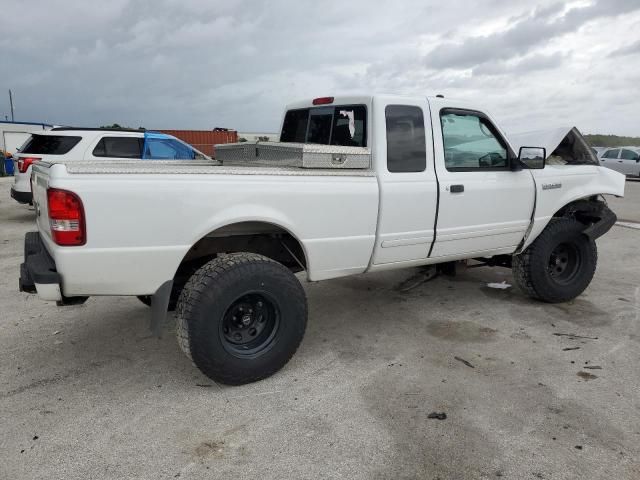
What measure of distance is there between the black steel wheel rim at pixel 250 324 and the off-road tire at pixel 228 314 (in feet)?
0.05

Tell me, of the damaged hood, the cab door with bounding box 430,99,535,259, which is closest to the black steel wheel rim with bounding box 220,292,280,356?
the cab door with bounding box 430,99,535,259

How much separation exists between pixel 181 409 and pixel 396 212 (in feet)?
6.69

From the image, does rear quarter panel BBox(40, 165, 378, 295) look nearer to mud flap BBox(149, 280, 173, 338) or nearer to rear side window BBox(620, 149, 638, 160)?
mud flap BBox(149, 280, 173, 338)

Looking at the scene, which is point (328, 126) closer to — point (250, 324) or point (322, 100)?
point (322, 100)

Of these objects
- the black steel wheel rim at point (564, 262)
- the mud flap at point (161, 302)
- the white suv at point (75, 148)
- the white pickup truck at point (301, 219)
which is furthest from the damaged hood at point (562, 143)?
the white suv at point (75, 148)

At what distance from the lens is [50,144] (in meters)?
9.40

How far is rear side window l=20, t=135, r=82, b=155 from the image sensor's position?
9.26 metres

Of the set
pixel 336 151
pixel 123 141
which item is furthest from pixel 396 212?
pixel 123 141

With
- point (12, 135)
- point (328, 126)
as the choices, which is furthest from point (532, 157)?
point (12, 135)

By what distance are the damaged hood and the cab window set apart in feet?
1.90

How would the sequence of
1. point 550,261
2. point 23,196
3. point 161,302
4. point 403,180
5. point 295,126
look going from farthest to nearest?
point 23,196 → point 550,261 → point 295,126 → point 403,180 → point 161,302

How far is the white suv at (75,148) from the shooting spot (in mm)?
9234

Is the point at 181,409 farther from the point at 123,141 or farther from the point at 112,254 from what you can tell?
the point at 123,141

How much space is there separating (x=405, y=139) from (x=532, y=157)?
128 cm
